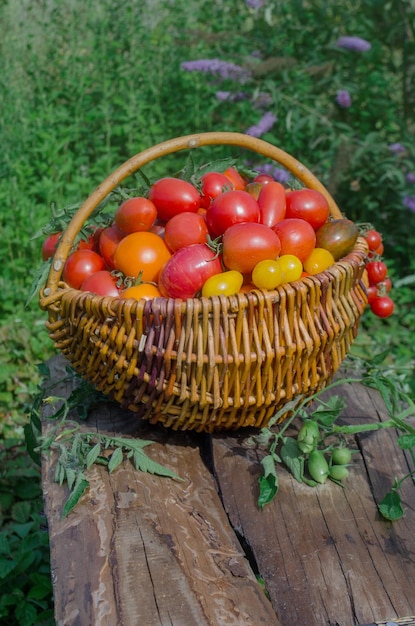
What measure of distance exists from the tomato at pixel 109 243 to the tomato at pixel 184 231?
0.53ft

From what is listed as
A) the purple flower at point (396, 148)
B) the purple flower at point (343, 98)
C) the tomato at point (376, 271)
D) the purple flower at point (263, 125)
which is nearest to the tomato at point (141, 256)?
the tomato at point (376, 271)

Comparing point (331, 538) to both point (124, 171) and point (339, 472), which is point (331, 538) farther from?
point (124, 171)

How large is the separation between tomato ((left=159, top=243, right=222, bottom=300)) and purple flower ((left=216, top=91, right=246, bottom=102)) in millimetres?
2738

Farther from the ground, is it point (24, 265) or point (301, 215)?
point (301, 215)

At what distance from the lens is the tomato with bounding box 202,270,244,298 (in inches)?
62.4

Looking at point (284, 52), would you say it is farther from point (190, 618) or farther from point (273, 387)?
point (190, 618)

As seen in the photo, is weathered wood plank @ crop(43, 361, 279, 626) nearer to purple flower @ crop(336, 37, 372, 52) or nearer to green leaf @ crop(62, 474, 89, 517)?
green leaf @ crop(62, 474, 89, 517)

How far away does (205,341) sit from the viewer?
156 centimetres

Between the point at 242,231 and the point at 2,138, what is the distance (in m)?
2.89

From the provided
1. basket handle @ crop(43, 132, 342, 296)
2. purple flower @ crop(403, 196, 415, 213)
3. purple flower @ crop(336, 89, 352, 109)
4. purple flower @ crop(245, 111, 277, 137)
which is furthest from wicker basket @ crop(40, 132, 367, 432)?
purple flower @ crop(336, 89, 352, 109)

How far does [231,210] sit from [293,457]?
64cm

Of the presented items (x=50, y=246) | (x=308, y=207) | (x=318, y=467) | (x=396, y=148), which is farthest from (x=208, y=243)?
(x=396, y=148)

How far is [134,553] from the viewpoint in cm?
142

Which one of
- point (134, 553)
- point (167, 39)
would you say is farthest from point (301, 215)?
point (167, 39)
